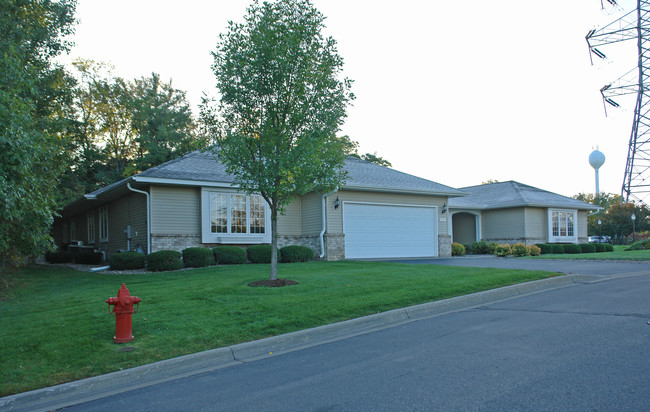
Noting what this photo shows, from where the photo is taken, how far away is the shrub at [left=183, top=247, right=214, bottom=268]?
50.1 feet

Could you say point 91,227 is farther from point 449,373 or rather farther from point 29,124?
point 449,373

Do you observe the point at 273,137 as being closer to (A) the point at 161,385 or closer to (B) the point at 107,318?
(B) the point at 107,318

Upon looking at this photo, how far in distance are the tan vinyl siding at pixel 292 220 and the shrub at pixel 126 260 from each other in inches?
215

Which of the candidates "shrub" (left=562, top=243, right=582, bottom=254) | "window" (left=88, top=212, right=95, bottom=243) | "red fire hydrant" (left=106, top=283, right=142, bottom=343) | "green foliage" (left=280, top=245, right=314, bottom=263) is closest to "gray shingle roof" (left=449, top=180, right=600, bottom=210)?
"shrub" (left=562, top=243, right=582, bottom=254)

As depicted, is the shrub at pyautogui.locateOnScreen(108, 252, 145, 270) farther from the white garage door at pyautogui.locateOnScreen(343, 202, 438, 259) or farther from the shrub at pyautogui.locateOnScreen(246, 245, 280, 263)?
the white garage door at pyautogui.locateOnScreen(343, 202, 438, 259)

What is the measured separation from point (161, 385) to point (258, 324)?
2024mm

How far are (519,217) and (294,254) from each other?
51.3ft

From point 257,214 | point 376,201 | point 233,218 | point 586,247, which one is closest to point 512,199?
point 586,247

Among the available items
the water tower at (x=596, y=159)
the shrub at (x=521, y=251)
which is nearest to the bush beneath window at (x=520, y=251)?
the shrub at (x=521, y=251)

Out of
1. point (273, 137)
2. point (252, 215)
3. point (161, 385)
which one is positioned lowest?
point (161, 385)

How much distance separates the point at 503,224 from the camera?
27.5 meters

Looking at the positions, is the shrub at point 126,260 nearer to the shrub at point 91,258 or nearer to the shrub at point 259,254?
the shrub at point 259,254

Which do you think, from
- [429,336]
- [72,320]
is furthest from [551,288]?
[72,320]

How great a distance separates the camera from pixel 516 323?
22.2 feet
